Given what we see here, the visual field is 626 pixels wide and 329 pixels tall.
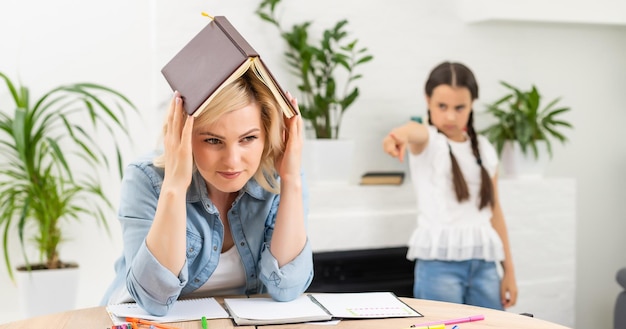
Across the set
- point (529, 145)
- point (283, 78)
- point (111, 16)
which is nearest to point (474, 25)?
point (529, 145)

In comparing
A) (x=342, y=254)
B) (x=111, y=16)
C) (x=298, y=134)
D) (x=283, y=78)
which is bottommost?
(x=342, y=254)

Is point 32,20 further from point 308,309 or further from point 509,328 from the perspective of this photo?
point 509,328

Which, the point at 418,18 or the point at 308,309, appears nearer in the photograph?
the point at 308,309

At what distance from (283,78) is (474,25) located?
101cm

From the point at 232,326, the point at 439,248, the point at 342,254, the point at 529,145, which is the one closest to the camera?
the point at 232,326

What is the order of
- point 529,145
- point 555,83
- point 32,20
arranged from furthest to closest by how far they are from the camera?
1. point 555,83
2. point 529,145
3. point 32,20

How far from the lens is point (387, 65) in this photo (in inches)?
135

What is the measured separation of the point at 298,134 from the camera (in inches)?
60.2

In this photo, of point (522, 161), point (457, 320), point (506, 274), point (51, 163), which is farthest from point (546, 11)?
point (457, 320)

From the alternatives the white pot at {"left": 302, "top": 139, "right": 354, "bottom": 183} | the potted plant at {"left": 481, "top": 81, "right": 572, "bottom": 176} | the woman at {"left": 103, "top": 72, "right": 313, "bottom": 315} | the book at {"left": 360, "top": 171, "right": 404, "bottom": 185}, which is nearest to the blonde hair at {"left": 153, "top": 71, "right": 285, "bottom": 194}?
the woman at {"left": 103, "top": 72, "right": 313, "bottom": 315}

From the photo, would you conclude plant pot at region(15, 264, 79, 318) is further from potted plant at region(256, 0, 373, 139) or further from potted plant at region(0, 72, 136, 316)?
potted plant at region(256, 0, 373, 139)

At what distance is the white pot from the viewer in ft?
10.2

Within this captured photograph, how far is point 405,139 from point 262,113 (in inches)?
45.2

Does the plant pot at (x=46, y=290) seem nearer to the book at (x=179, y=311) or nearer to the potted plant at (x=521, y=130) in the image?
the book at (x=179, y=311)
